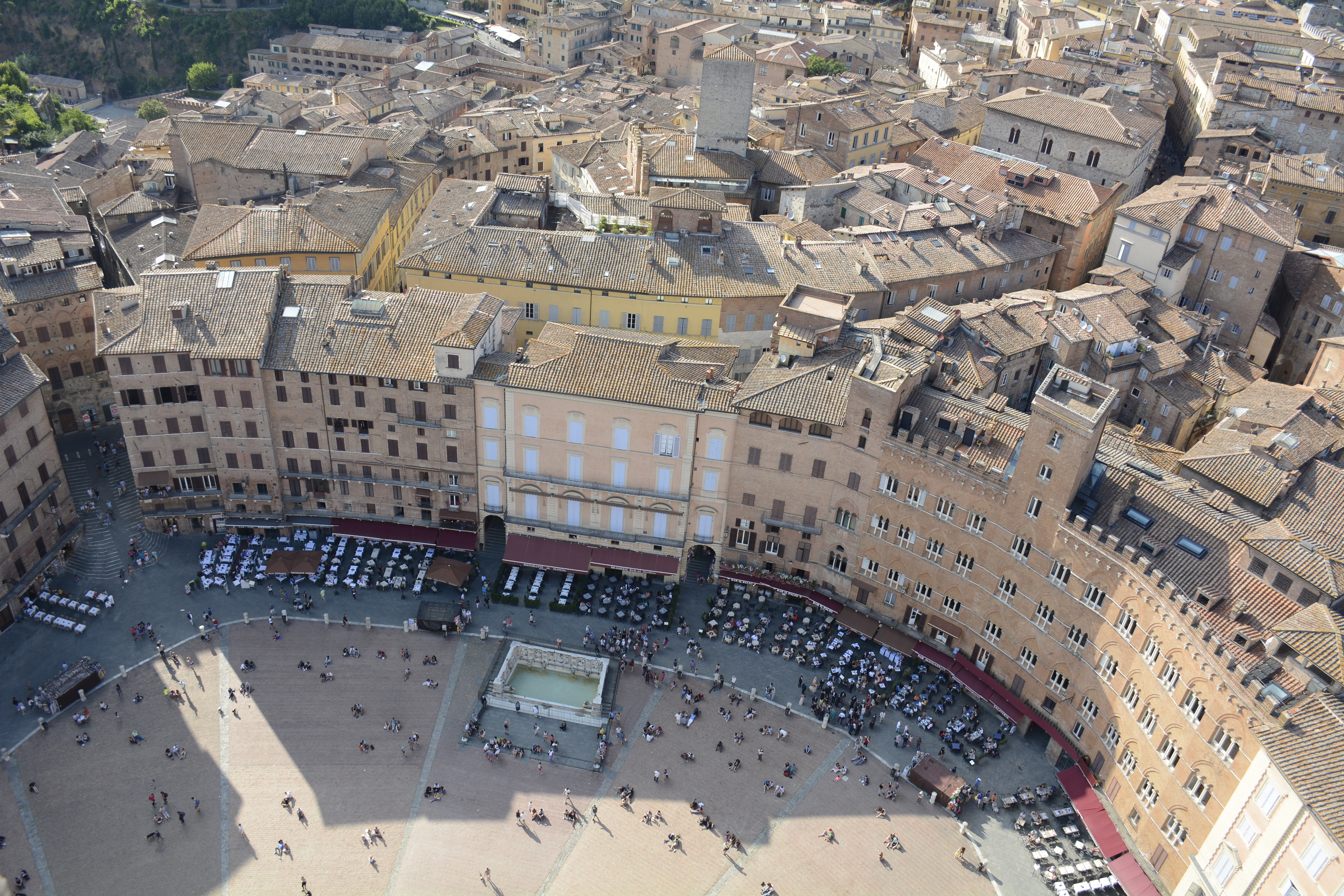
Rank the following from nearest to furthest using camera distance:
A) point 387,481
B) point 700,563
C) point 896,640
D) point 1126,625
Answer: point 1126,625 < point 896,640 < point 387,481 < point 700,563

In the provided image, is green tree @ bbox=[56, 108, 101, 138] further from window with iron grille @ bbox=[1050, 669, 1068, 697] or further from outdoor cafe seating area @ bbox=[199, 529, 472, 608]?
window with iron grille @ bbox=[1050, 669, 1068, 697]

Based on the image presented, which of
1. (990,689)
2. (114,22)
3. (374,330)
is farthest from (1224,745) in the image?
(114,22)

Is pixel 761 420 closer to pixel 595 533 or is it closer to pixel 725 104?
pixel 595 533

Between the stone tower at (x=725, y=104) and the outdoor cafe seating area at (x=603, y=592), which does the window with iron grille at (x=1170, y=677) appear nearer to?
the outdoor cafe seating area at (x=603, y=592)

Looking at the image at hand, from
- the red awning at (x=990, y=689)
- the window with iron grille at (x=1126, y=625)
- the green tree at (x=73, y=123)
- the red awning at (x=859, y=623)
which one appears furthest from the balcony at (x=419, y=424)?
the green tree at (x=73, y=123)

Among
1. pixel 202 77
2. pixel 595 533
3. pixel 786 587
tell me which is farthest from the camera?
pixel 202 77
